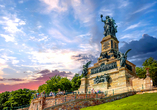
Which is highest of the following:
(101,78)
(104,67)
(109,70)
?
(104,67)

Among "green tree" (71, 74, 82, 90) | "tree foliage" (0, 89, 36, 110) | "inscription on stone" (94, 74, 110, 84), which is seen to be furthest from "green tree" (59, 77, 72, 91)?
"inscription on stone" (94, 74, 110, 84)

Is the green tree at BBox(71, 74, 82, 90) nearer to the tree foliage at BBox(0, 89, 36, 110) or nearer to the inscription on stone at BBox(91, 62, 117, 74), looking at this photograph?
the inscription on stone at BBox(91, 62, 117, 74)

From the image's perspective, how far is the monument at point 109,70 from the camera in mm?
30047

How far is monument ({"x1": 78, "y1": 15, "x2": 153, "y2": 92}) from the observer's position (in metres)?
30.0

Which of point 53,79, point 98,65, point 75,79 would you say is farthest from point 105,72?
point 53,79

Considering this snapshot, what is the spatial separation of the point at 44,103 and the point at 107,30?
29752 millimetres

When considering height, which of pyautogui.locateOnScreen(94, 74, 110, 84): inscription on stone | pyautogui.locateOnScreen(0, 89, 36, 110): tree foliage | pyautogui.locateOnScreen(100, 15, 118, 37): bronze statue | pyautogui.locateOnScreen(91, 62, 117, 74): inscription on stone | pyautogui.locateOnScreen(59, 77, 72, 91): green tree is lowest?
pyautogui.locateOnScreen(0, 89, 36, 110): tree foliage

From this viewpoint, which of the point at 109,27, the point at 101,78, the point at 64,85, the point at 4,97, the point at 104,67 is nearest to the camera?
the point at 101,78

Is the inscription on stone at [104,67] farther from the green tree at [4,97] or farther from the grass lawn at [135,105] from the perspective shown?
the green tree at [4,97]

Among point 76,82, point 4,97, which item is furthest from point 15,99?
point 76,82

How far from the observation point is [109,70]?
3341 cm

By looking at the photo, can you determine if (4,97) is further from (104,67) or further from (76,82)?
(104,67)

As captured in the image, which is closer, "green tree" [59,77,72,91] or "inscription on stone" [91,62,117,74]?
"inscription on stone" [91,62,117,74]

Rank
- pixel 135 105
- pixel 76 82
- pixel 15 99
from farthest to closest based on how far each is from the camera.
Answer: pixel 76 82, pixel 15 99, pixel 135 105
